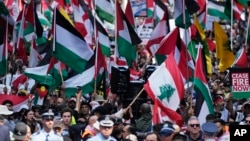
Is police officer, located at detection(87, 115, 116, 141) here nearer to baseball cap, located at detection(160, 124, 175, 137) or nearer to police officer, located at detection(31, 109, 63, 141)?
police officer, located at detection(31, 109, 63, 141)

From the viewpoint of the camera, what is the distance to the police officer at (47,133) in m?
14.2

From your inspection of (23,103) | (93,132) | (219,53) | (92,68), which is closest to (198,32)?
(219,53)

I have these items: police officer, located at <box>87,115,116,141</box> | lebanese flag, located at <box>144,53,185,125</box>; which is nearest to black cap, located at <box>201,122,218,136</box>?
police officer, located at <box>87,115,116,141</box>

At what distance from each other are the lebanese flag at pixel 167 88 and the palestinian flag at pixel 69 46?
163 inches

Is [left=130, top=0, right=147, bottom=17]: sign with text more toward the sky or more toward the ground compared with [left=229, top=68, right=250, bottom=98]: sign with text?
more toward the ground

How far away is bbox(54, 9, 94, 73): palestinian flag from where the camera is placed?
71.9 feet

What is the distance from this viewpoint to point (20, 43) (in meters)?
25.8

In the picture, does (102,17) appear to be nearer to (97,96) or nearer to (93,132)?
(97,96)

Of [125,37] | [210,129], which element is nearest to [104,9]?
[125,37]

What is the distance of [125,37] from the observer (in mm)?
23297

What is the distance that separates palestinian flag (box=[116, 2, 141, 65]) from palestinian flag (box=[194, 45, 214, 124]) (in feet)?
15.5

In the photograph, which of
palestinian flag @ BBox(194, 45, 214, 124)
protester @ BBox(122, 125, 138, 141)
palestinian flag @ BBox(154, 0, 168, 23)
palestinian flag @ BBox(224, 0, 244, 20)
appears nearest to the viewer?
protester @ BBox(122, 125, 138, 141)

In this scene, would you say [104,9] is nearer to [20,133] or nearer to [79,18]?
[79,18]

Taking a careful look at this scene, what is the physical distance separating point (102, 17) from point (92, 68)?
16.8ft
